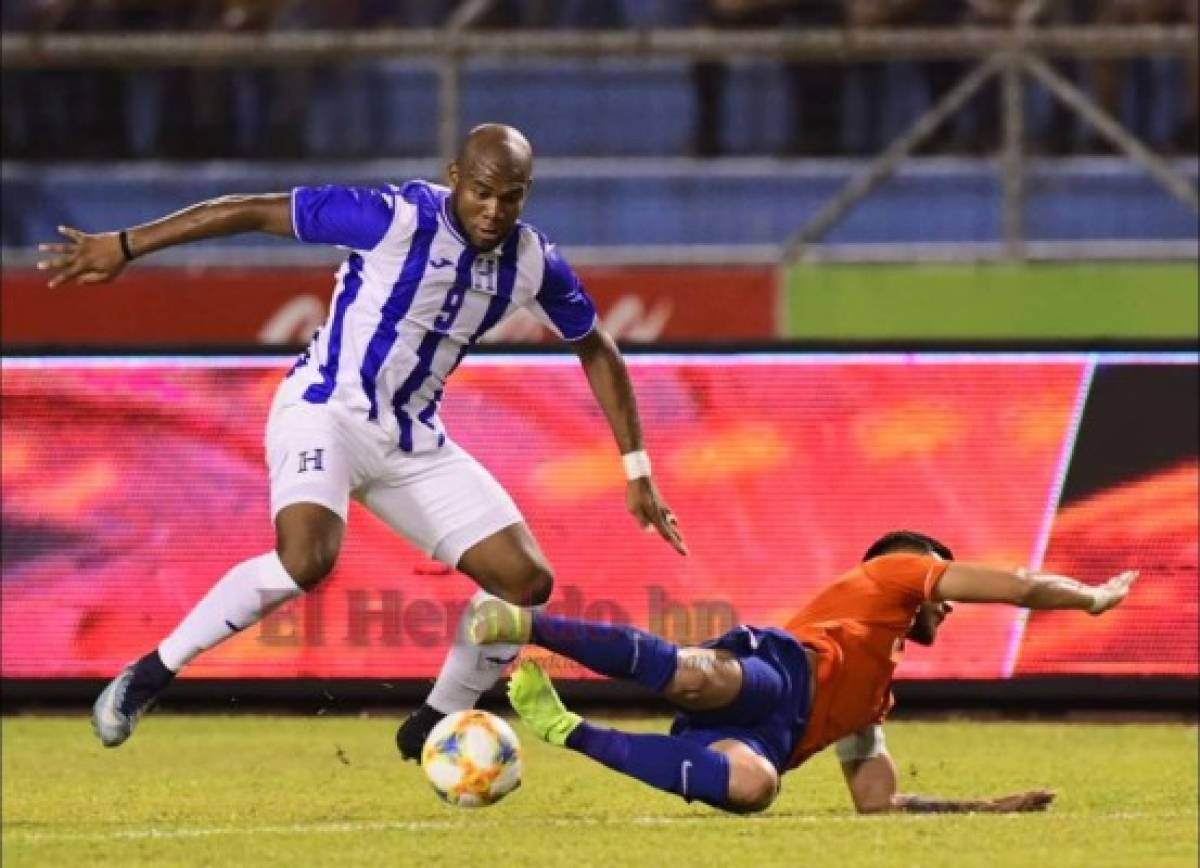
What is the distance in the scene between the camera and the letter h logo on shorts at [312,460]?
8766 millimetres

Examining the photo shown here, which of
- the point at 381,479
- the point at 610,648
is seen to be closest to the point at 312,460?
the point at 381,479

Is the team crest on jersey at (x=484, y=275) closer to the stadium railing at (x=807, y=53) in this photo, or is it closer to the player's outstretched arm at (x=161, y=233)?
the player's outstretched arm at (x=161, y=233)

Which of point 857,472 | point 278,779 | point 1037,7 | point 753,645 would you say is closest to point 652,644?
point 753,645

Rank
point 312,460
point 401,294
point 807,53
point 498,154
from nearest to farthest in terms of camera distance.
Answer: point 498,154 < point 312,460 < point 401,294 < point 807,53

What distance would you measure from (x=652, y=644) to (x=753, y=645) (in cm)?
47

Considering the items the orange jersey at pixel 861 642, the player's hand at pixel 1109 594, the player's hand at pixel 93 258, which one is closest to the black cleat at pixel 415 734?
the orange jersey at pixel 861 642

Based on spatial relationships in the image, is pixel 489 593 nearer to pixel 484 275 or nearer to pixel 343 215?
pixel 484 275

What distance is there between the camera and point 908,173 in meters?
14.2

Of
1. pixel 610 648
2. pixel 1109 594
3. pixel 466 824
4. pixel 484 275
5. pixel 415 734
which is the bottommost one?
pixel 466 824

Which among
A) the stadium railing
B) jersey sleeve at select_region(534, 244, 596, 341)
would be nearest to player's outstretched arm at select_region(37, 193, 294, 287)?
jersey sleeve at select_region(534, 244, 596, 341)

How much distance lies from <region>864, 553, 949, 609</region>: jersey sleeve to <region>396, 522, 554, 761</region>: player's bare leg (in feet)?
3.30

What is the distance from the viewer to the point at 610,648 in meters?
8.21

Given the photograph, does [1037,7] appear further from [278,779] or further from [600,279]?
[278,779]

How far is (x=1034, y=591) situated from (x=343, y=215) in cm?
232
